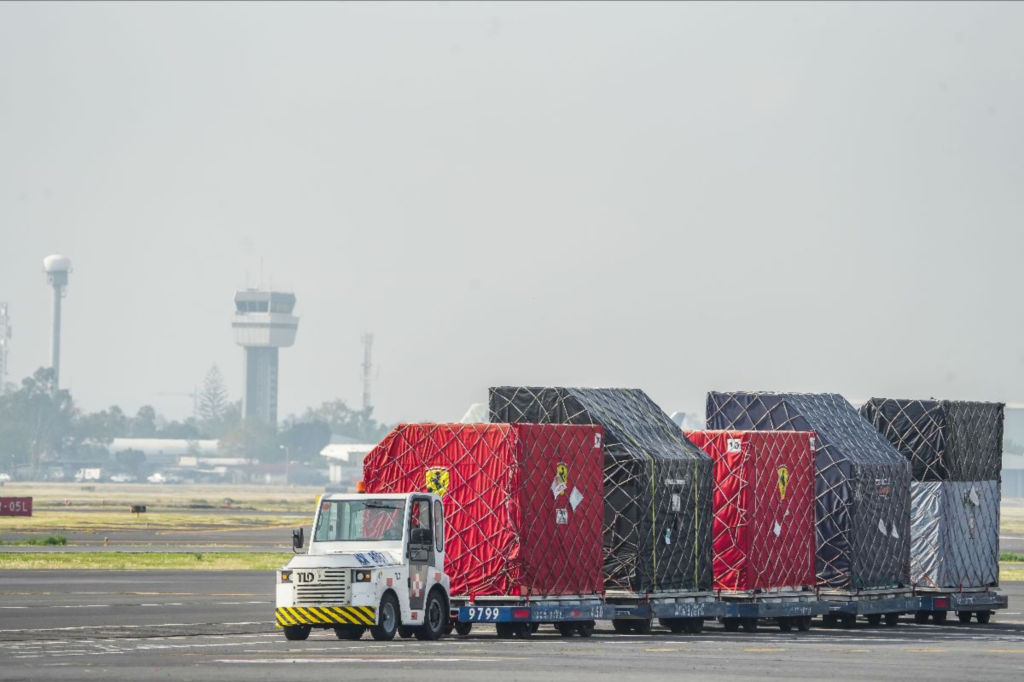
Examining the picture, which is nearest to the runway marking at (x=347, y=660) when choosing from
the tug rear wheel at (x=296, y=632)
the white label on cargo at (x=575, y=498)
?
the tug rear wheel at (x=296, y=632)

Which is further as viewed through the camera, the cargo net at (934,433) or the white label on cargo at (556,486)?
the cargo net at (934,433)

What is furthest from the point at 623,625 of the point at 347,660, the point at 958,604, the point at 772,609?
the point at 347,660

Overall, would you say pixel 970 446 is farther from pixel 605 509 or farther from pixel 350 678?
pixel 350 678

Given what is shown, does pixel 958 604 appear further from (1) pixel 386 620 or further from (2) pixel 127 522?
(2) pixel 127 522

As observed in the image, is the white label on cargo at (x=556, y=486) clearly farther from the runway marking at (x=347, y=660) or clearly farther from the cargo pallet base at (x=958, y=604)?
the cargo pallet base at (x=958, y=604)

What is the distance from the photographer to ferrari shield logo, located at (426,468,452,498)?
117 feet

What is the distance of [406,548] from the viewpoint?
33.0 metres

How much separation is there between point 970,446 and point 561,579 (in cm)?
1624

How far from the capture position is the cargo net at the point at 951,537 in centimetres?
4553

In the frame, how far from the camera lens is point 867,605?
41.7 metres

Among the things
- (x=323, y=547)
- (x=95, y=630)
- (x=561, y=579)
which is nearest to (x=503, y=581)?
(x=561, y=579)

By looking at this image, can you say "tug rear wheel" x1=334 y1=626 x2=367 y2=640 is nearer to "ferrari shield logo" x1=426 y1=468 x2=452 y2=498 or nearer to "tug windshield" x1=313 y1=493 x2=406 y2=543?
"tug windshield" x1=313 y1=493 x2=406 y2=543

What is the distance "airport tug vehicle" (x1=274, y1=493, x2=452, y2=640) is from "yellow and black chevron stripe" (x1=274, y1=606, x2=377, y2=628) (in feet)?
0.06

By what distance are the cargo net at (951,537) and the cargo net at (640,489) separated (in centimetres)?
876
